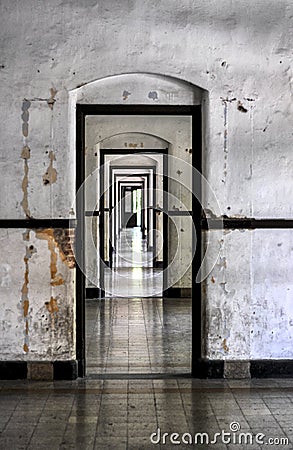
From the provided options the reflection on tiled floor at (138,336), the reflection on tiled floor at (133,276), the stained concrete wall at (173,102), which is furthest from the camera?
the reflection on tiled floor at (133,276)

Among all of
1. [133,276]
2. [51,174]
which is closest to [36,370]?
[51,174]

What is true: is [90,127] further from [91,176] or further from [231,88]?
[231,88]

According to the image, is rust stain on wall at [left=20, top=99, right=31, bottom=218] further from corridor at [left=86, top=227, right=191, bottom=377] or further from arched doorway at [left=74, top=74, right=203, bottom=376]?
corridor at [left=86, top=227, right=191, bottom=377]

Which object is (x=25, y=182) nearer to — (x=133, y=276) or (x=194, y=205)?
(x=194, y=205)

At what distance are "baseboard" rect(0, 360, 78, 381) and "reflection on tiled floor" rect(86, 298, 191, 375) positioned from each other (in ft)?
1.39

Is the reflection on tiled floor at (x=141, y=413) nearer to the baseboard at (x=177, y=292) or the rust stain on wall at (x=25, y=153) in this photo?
the rust stain on wall at (x=25, y=153)

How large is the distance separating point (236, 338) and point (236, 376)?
1.01ft

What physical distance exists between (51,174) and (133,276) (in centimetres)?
884

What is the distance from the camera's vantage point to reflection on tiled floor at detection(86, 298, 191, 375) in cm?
708

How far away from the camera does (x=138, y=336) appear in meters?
8.63

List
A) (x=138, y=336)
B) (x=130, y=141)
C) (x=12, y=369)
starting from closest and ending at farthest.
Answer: (x=12, y=369), (x=138, y=336), (x=130, y=141)

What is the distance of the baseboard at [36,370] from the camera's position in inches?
249

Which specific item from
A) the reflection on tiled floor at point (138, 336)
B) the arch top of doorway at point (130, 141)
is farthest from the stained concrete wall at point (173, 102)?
the arch top of doorway at point (130, 141)

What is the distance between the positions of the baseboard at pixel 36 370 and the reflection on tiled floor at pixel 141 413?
0.10m
